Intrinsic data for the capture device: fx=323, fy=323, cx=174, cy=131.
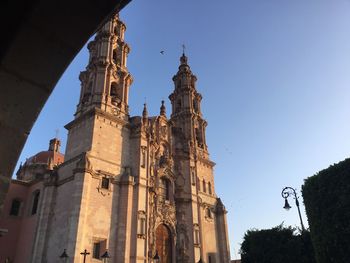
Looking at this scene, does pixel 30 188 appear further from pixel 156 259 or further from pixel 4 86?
pixel 4 86

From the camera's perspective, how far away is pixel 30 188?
31.9 metres

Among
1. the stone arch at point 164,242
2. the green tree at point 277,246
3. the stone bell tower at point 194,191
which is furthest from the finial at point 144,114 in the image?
the green tree at point 277,246

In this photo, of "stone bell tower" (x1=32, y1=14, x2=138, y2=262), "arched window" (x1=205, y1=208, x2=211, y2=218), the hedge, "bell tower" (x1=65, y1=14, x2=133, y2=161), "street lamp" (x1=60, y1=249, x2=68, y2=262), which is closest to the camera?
the hedge

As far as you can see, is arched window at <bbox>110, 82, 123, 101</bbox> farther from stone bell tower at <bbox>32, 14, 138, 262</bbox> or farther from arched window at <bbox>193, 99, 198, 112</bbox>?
arched window at <bbox>193, 99, 198, 112</bbox>

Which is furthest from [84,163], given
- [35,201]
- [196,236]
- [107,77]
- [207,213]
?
[207,213]

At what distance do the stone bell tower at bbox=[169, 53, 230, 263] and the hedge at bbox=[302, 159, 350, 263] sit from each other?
15643 mm

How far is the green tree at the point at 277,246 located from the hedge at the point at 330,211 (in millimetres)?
5634

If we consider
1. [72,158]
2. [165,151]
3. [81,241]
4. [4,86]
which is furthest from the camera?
[165,151]

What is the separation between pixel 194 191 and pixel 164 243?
21.9ft

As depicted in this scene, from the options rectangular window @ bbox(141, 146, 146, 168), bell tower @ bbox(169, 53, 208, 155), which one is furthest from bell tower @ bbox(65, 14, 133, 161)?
bell tower @ bbox(169, 53, 208, 155)

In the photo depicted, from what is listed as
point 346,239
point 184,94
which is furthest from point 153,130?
point 346,239

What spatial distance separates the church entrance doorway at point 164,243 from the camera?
28578 mm

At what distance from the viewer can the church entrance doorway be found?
28578 millimetres

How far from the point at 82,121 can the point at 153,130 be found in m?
7.68
